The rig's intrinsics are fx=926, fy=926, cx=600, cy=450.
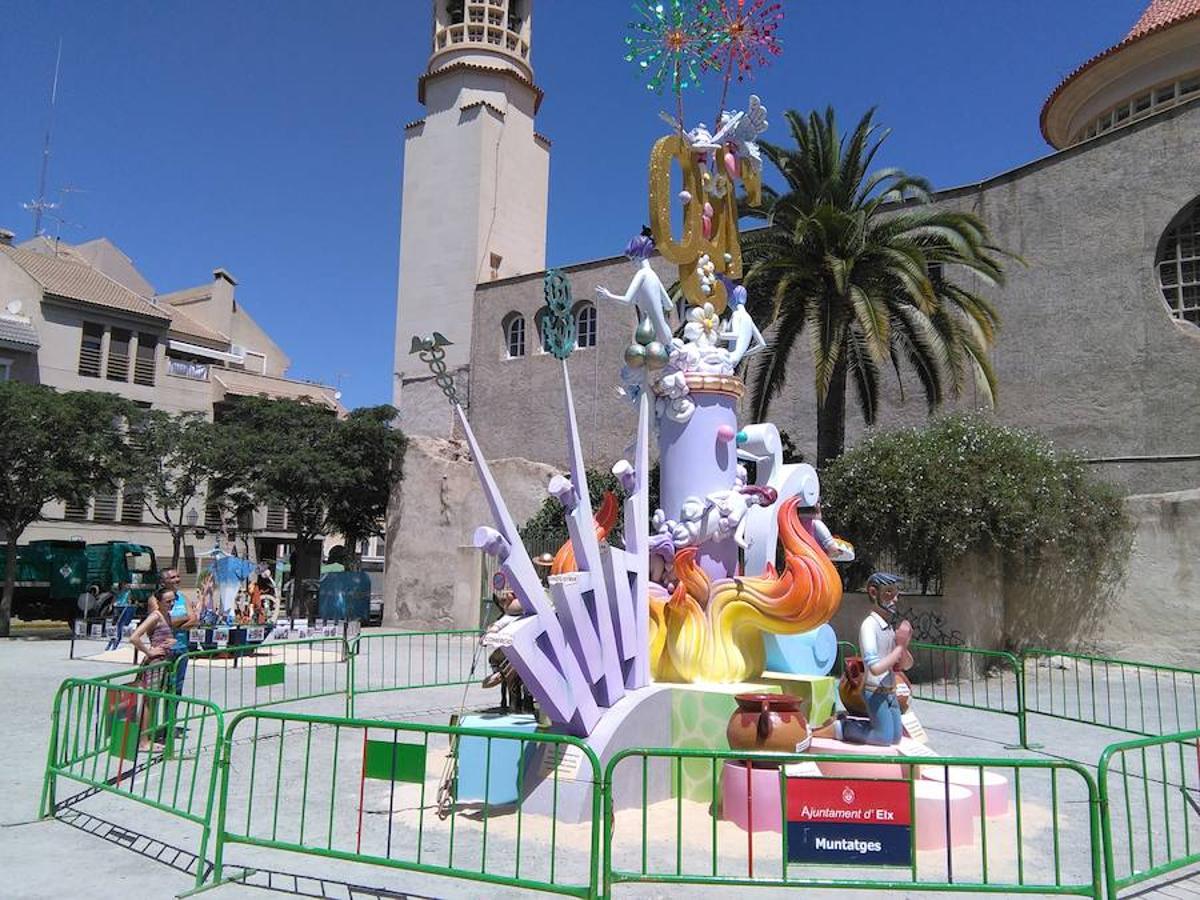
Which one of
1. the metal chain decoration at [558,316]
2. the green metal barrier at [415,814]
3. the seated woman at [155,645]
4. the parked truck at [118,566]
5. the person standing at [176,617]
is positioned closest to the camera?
the green metal barrier at [415,814]

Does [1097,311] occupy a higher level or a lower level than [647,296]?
higher

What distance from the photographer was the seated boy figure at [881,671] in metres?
7.45

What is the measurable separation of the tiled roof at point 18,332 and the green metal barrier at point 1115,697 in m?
33.7

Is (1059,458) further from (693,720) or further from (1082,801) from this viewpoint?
(693,720)

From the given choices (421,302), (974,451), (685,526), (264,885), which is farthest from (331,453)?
(264,885)

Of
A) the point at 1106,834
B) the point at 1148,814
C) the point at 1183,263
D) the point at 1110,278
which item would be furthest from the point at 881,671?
the point at 1183,263

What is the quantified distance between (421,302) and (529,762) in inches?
1151

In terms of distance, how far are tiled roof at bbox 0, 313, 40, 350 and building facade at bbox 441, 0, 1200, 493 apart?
2676cm

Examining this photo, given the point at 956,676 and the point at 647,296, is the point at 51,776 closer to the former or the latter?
the point at 647,296

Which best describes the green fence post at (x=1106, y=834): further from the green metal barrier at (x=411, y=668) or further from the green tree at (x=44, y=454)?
the green tree at (x=44, y=454)

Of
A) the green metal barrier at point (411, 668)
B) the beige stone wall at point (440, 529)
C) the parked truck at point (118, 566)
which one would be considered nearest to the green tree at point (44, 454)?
the parked truck at point (118, 566)

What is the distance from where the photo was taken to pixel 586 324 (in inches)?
1198

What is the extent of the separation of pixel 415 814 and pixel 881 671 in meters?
3.85

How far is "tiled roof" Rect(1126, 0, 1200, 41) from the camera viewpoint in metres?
22.3
